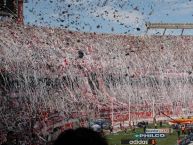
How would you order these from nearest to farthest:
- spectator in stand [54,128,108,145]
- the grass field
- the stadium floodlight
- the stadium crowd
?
spectator in stand [54,128,108,145] < the grass field < the stadium crowd < the stadium floodlight

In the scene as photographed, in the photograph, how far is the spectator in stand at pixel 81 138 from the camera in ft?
7.27

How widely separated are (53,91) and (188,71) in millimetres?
21884

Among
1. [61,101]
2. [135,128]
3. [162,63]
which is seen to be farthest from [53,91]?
[162,63]

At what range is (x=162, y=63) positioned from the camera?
62.1 m

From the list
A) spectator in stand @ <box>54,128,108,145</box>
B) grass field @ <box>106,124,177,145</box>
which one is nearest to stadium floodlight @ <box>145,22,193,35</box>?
grass field @ <box>106,124,177,145</box>

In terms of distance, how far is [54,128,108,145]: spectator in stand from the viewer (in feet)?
7.27

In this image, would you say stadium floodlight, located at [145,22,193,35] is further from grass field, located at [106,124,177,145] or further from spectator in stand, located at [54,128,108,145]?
spectator in stand, located at [54,128,108,145]

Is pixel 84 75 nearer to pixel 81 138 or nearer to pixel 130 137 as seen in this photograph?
pixel 130 137

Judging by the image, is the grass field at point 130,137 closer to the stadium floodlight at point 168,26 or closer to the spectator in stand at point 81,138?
the spectator in stand at point 81,138

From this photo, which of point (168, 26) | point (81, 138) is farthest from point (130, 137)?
point (168, 26)

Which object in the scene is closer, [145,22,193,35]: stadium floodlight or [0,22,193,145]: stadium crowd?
[0,22,193,145]: stadium crowd

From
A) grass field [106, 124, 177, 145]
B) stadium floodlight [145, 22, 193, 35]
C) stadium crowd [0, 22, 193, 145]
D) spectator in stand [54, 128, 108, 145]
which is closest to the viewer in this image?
spectator in stand [54, 128, 108, 145]

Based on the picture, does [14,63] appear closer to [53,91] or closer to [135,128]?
[53,91]

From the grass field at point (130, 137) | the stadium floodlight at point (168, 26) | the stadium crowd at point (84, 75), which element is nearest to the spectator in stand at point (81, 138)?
the stadium crowd at point (84, 75)
